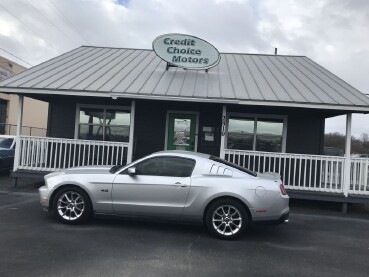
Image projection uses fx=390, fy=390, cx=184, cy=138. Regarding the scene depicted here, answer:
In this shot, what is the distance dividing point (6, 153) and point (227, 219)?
33.9 ft

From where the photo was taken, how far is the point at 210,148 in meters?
13.5

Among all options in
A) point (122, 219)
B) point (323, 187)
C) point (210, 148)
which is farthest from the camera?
point (210, 148)

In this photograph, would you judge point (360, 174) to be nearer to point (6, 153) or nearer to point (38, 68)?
point (38, 68)

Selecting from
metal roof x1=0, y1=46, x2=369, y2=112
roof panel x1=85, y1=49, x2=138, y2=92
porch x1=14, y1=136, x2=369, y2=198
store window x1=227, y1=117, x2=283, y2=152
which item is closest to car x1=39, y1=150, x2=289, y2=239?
porch x1=14, y1=136, x2=369, y2=198

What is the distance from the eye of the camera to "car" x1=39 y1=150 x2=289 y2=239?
688cm

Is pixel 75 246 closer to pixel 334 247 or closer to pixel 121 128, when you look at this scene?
pixel 334 247

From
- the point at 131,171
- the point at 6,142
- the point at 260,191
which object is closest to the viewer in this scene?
the point at 260,191

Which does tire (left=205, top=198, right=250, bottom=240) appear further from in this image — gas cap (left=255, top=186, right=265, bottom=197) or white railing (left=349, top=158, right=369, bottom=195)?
white railing (left=349, top=158, right=369, bottom=195)

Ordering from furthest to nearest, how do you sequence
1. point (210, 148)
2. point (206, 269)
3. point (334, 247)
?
point (210, 148), point (334, 247), point (206, 269)

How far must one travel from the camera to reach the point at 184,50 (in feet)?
42.8

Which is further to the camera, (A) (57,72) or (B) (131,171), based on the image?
(A) (57,72)

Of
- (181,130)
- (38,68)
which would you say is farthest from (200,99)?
(38,68)

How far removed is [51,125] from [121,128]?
270 centimetres

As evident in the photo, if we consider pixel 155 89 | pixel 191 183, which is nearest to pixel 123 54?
pixel 155 89
